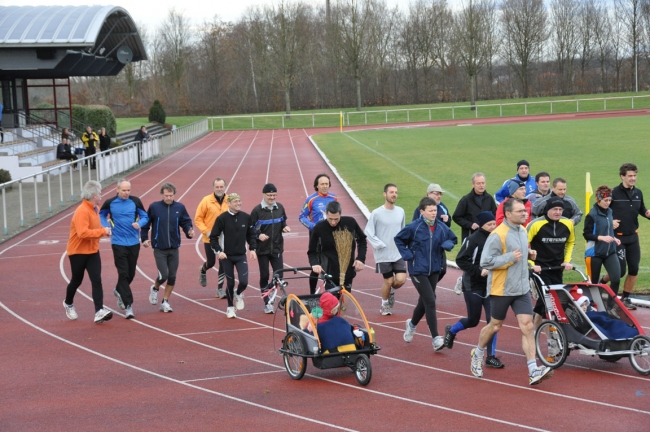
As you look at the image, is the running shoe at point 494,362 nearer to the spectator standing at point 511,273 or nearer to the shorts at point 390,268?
the spectator standing at point 511,273

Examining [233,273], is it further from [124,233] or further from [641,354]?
[641,354]

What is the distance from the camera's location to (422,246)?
9508 millimetres

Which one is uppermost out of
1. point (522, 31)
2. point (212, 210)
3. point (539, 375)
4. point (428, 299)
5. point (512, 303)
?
point (522, 31)

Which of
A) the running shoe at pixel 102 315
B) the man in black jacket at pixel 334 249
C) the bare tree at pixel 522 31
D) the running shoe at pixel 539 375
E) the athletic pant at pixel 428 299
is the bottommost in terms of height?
the running shoe at pixel 539 375

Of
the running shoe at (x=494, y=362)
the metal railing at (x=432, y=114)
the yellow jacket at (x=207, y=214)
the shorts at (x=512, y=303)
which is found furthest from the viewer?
the metal railing at (x=432, y=114)

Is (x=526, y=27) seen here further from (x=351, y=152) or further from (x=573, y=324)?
(x=573, y=324)

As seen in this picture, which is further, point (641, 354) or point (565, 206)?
point (565, 206)

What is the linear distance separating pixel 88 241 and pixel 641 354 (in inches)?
275

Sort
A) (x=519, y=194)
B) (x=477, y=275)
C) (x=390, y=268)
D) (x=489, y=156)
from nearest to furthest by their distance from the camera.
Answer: (x=477, y=275) → (x=390, y=268) → (x=519, y=194) → (x=489, y=156)

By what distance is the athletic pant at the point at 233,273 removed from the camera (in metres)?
11.4

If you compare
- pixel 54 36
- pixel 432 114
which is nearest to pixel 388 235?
pixel 54 36

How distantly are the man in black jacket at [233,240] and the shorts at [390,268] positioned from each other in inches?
67.3

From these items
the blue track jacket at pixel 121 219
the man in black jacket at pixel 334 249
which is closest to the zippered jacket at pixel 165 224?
the blue track jacket at pixel 121 219

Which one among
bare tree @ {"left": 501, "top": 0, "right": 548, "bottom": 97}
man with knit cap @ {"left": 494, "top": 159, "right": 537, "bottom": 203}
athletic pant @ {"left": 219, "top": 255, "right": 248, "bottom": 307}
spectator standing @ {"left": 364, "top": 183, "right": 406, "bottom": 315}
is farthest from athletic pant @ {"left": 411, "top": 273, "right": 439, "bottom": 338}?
bare tree @ {"left": 501, "top": 0, "right": 548, "bottom": 97}
